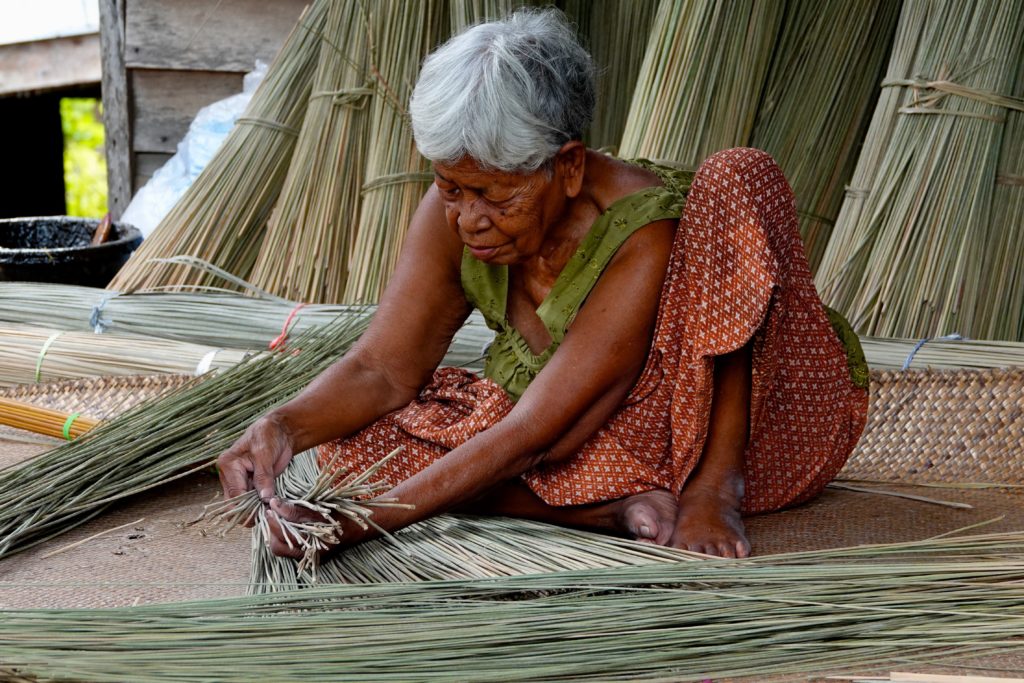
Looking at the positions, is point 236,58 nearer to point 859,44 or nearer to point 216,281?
point 216,281

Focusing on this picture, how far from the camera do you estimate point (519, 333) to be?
2031 mm

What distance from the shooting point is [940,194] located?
2713 mm

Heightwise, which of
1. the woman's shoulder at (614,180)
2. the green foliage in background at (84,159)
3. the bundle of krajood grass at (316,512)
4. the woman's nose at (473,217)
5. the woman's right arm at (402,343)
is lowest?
the green foliage in background at (84,159)

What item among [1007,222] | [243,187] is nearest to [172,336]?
[243,187]

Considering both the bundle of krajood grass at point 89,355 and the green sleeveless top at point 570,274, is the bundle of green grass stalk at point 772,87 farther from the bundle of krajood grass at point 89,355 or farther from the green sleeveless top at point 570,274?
the bundle of krajood grass at point 89,355

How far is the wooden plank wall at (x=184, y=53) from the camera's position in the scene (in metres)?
4.09

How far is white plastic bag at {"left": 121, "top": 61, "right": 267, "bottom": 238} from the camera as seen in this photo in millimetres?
3877

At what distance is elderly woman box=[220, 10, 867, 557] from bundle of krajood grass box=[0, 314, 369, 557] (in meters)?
0.33

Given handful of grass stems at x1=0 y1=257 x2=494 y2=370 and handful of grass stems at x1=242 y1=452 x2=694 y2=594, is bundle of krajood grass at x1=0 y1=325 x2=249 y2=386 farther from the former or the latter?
handful of grass stems at x1=242 y1=452 x2=694 y2=594

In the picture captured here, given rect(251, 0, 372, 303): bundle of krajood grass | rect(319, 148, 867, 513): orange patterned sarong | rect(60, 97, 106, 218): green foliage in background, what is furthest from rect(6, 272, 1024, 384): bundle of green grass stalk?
rect(60, 97, 106, 218): green foliage in background

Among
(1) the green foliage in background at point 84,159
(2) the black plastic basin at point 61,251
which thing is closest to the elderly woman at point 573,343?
(2) the black plastic basin at point 61,251

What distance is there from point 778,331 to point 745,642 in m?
0.62

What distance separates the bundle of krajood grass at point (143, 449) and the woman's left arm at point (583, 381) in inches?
21.6

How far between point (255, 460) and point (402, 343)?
36cm
